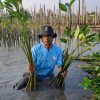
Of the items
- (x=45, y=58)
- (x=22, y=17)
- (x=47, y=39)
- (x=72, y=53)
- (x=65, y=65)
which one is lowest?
(x=65, y=65)

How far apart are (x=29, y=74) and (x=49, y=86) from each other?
0.73 meters

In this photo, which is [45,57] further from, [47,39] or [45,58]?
[47,39]

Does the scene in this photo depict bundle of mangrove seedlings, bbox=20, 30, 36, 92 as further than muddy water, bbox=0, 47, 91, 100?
No

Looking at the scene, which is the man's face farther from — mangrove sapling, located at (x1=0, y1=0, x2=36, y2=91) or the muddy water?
the muddy water

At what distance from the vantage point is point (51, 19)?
27.8 metres

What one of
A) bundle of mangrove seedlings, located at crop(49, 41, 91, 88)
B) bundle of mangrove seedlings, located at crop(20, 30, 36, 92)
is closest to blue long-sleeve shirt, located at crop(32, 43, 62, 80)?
bundle of mangrove seedlings, located at crop(49, 41, 91, 88)

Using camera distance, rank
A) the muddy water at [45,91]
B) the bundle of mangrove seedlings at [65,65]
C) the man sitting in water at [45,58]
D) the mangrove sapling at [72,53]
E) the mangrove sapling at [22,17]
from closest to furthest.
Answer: the mangrove sapling at [22,17], the mangrove sapling at [72,53], the bundle of mangrove seedlings at [65,65], the muddy water at [45,91], the man sitting in water at [45,58]

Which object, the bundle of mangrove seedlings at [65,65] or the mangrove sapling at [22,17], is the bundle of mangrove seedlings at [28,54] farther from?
the bundle of mangrove seedlings at [65,65]

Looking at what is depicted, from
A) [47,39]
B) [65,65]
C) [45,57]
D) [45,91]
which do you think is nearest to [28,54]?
[47,39]

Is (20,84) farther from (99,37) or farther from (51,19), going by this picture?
(51,19)

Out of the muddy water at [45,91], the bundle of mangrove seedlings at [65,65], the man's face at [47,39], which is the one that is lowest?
the muddy water at [45,91]

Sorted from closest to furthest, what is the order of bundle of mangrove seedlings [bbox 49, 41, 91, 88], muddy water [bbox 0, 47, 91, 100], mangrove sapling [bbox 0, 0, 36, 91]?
1. mangrove sapling [bbox 0, 0, 36, 91]
2. bundle of mangrove seedlings [bbox 49, 41, 91, 88]
3. muddy water [bbox 0, 47, 91, 100]

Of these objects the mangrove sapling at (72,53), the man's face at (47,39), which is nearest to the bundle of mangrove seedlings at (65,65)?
the mangrove sapling at (72,53)

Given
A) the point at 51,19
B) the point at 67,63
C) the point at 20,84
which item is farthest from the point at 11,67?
the point at 51,19
